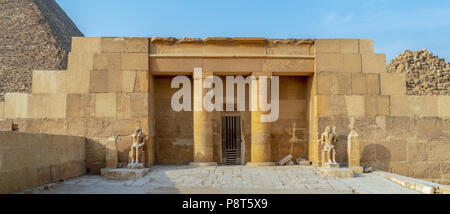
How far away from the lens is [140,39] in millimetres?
A: 15578

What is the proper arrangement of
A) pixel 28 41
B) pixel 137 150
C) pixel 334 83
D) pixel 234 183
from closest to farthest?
pixel 234 183, pixel 137 150, pixel 334 83, pixel 28 41

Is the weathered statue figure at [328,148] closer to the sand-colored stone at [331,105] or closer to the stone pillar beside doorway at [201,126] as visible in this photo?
the sand-colored stone at [331,105]

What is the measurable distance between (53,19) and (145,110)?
85.9 m

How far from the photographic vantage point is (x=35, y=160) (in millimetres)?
10180

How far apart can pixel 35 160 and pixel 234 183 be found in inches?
220

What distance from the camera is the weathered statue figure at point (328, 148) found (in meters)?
14.1

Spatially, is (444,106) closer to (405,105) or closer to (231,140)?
(405,105)

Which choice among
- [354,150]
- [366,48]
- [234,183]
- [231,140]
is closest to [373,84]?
[366,48]

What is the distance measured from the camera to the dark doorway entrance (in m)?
16.6

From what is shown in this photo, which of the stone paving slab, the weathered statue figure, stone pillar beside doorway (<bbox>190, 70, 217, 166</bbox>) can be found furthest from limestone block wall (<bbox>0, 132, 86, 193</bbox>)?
the weathered statue figure

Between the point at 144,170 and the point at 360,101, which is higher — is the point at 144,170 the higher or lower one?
the lower one

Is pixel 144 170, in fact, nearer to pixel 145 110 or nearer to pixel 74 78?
pixel 145 110

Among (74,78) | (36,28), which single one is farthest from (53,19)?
(74,78)

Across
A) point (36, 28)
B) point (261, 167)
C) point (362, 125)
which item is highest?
point (36, 28)
